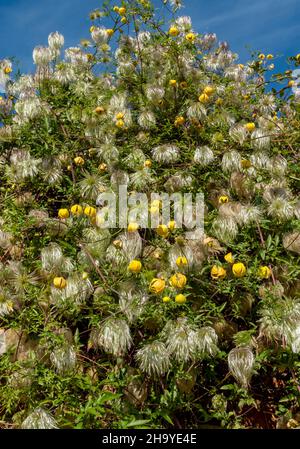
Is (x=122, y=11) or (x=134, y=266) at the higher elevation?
(x=122, y=11)

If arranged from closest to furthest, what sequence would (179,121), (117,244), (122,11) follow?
(117,244), (179,121), (122,11)

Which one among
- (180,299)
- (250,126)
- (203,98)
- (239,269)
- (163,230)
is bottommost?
(180,299)

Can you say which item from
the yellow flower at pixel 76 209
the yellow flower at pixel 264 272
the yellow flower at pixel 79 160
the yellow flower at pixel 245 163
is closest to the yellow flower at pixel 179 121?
the yellow flower at pixel 245 163

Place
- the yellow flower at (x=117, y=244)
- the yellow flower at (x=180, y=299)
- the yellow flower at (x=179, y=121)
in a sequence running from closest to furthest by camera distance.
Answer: the yellow flower at (x=180, y=299), the yellow flower at (x=117, y=244), the yellow flower at (x=179, y=121)

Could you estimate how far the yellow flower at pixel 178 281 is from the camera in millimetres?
1840

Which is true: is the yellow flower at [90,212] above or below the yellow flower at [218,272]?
above

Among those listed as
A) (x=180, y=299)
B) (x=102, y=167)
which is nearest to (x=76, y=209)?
(x=102, y=167)

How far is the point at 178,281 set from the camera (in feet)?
6.04

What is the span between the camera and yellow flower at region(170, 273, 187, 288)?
72.4 inches

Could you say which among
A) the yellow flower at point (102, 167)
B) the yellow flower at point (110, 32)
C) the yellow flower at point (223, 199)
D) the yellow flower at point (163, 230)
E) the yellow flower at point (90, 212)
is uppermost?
the yellow flower at point (110, 32)

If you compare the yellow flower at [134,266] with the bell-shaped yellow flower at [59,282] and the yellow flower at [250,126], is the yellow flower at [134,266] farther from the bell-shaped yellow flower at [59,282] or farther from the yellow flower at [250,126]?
the yellow flower at [250,126]

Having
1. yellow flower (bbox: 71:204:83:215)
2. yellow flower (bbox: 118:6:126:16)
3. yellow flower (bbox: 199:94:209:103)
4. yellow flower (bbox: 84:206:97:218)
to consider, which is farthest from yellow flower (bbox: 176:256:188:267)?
yellow flower (bbox: 118:6:126:16)

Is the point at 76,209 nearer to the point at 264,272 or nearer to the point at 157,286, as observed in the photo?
the point at 157,286

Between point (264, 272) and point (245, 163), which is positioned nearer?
point (264, 272)
